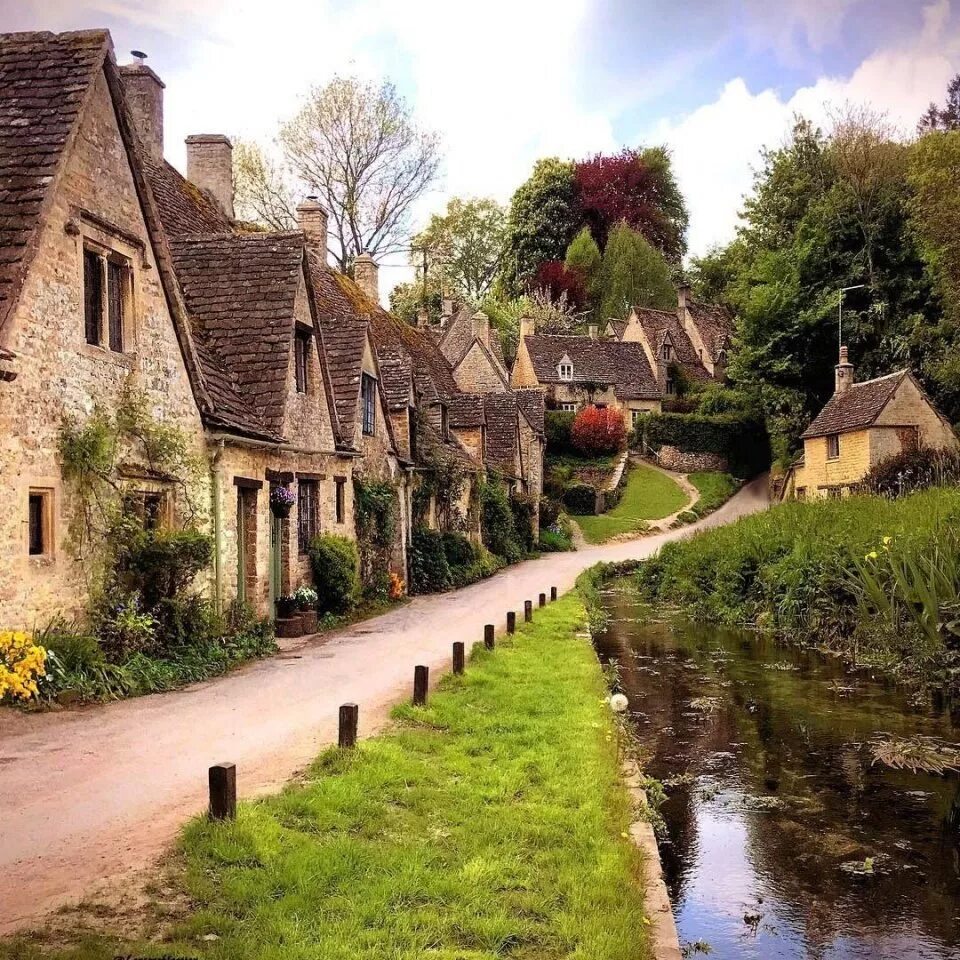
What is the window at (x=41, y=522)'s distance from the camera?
1221cm

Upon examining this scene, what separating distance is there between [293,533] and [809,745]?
11.3m

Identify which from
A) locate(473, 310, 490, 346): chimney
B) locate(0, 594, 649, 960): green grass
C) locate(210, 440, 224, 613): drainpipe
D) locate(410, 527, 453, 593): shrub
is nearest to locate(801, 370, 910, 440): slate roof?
locate(410, 527, 453, 593): shrub

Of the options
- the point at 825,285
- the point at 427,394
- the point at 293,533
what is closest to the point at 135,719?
the point at 293,533

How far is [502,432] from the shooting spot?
154ft

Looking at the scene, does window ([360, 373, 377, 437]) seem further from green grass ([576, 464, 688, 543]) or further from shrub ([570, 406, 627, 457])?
shrub ([570, 406, 627, 457])

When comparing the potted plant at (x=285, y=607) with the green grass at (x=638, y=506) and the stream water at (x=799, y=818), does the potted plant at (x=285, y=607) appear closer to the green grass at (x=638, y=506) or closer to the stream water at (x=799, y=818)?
the stream water at (x=799, y=818)

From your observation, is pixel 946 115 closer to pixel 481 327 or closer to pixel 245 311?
pixel 481 327

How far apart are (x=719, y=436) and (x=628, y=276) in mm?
23377

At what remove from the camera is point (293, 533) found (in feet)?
65.4

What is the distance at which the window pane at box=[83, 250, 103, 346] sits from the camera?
13657 mm

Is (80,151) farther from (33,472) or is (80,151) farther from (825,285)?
(825,285)

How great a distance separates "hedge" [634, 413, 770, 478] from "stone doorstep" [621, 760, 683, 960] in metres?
55.6

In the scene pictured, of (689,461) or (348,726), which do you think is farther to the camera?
(689,461)

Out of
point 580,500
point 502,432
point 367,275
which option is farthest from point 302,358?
point 580,500
